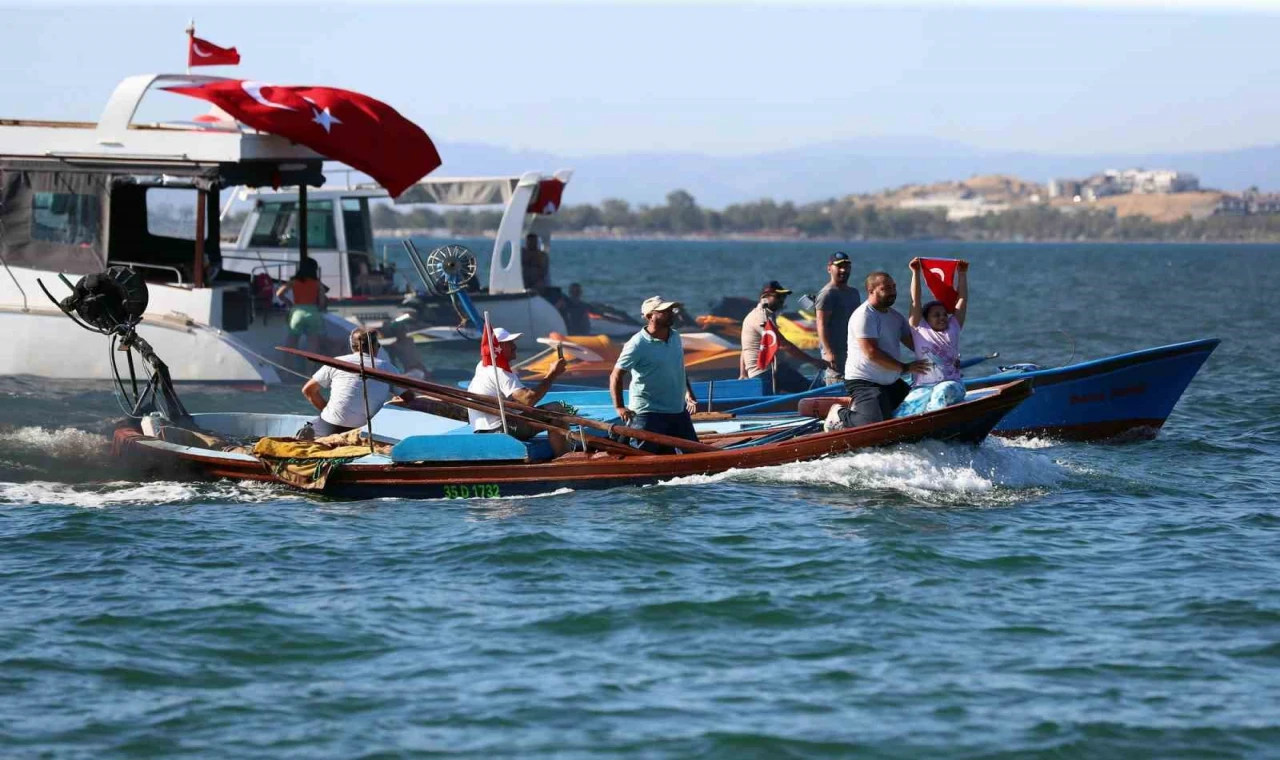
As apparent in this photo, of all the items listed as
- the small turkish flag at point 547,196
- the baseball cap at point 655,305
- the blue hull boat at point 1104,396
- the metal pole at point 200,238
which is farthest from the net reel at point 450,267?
the baseball cap at point 655,305

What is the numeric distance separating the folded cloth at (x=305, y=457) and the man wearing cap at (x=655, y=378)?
2.39 meters

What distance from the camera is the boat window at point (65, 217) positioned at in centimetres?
2125

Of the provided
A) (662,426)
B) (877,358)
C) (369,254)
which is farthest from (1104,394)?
(369,254)

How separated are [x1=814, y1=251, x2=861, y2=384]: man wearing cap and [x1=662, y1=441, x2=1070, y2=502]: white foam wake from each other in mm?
1687

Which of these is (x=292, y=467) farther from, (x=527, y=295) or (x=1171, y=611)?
(x=527, y=295)

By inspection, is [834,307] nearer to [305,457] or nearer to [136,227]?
[305,457]

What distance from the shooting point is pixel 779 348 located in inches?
728

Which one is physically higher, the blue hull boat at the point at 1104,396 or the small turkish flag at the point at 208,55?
the small turkish flag at the point at 208,55

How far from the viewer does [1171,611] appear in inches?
401

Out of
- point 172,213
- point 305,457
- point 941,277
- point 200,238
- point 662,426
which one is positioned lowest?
point 305,457

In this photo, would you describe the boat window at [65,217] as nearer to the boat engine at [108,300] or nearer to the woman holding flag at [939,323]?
the boat engine at [108,300]

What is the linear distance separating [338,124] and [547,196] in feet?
24.6

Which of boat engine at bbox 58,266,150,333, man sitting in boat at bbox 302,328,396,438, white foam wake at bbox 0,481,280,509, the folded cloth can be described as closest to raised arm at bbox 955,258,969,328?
man sitting in boat at bbox 302,328,396,438

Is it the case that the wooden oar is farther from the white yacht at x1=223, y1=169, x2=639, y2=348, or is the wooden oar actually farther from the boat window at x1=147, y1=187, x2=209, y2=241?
the white yacht at x1=223, y1=169, x2=639, y2=348
